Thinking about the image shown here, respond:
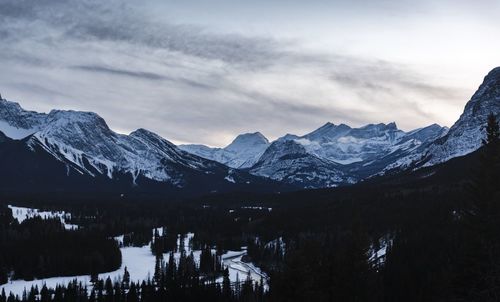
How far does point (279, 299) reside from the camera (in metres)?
52.5

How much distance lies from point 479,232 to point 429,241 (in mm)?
142433

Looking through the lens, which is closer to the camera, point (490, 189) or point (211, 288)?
point (490, 189)

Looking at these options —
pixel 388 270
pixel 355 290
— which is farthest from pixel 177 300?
pixel 355 290

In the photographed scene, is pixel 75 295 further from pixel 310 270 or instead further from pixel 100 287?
pixel 310 270

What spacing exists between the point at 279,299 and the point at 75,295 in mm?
133493

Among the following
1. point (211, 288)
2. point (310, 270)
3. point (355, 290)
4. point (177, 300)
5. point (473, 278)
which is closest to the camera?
point (473, 278)

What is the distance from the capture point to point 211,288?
17912cm

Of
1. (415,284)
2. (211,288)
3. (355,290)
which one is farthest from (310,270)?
(211,288)

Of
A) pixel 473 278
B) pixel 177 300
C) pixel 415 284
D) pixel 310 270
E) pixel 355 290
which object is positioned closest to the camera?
pixel 473 278

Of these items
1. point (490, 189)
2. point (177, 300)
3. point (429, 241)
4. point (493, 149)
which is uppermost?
point (493, 149)

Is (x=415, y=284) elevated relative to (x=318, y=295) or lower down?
lower down

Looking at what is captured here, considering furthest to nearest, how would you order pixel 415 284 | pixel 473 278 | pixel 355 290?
pixel 415 284, pixel 355 290, pixel 473 278

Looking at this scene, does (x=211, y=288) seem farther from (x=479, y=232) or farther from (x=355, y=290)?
(x=479, y=232)

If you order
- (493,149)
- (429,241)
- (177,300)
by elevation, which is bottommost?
(177,300)
